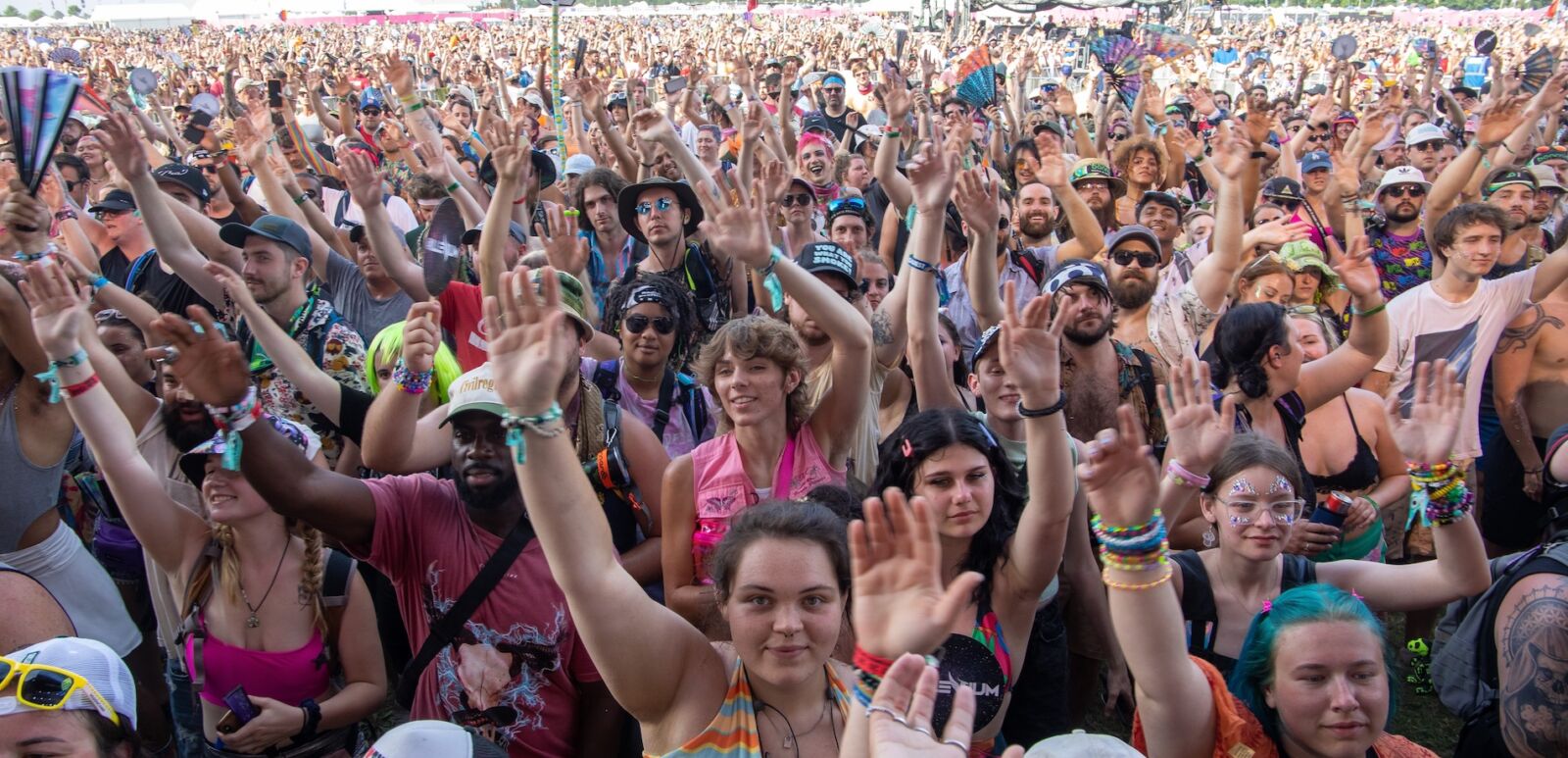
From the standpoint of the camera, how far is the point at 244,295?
3.17 m

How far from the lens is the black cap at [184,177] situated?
555cm

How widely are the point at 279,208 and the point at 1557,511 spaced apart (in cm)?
577

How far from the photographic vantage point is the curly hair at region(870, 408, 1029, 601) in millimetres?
2766

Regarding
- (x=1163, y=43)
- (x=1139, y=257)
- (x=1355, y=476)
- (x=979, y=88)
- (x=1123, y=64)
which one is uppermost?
(x=1163, y=43)

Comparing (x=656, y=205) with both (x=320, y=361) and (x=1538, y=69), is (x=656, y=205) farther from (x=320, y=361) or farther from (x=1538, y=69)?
(x=1538, y=69)

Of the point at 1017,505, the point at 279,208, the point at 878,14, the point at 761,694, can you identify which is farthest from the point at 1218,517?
the point at 878,14

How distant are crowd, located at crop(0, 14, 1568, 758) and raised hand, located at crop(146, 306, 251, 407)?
1 cm

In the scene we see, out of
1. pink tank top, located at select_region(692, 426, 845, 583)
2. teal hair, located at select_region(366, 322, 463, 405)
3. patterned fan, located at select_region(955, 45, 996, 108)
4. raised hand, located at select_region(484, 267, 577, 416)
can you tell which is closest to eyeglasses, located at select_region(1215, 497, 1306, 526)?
pink tank top, located at select_region(692, 426, 845, 583)

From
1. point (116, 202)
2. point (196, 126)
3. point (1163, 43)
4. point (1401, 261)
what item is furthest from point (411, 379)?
point (1163, 43)

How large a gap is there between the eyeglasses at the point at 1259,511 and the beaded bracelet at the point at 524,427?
6.45ft

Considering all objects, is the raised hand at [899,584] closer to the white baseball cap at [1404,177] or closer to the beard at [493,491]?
the beard at [493,491]

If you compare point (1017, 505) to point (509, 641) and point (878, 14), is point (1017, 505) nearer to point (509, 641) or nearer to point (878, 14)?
A: point (509, 641)

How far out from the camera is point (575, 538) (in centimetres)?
189

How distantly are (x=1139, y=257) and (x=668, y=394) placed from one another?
239 cm
